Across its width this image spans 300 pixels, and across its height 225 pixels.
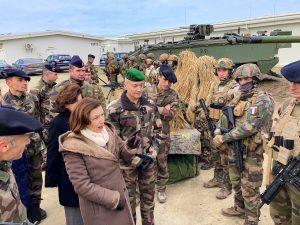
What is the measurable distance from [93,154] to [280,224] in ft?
6.88

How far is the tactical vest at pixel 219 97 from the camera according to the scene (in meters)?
4.64

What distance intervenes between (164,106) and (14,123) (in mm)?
3025

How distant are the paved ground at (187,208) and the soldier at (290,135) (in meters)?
1.01

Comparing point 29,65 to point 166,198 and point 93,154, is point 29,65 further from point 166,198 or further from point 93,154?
point 93,154

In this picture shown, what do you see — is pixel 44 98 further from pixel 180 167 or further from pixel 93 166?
pixel 93 166

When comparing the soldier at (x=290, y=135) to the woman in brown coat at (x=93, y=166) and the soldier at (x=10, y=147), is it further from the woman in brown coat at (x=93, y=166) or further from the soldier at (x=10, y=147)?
the soldier at (x=10, y=147)

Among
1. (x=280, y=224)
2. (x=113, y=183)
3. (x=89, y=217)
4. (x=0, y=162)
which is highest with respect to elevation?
(x=0, y=162)

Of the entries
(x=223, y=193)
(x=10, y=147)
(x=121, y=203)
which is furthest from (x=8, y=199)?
(x=223, y=193)

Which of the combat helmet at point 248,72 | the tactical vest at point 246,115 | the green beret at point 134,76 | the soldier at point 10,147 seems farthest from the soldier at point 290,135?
the soldier at point 10,147

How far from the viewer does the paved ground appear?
4078 millimetres

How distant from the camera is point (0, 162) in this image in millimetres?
1742

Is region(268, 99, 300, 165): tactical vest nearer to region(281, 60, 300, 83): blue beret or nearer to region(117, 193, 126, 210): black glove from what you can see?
region(281, 60, 300, 83): blue beret

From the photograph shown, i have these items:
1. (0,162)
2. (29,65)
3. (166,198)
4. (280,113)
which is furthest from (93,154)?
(29,65)

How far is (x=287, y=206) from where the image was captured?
3053mm
